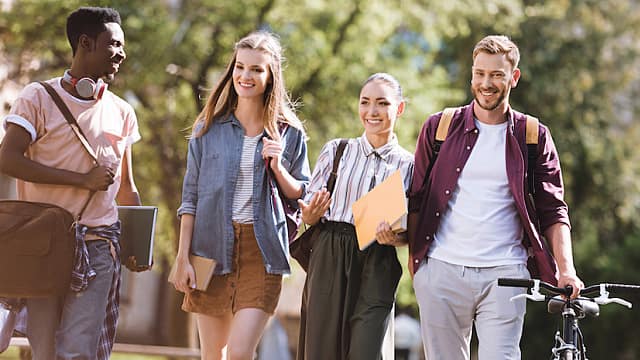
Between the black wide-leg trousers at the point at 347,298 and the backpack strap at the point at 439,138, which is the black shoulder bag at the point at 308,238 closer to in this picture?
the black wide-leg trousers at the point at 347,298

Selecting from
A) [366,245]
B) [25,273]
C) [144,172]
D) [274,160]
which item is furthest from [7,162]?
[144,172]

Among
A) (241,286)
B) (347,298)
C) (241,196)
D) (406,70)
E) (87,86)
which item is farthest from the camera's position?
(406,70)

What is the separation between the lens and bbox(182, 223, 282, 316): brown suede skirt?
6.01 metres

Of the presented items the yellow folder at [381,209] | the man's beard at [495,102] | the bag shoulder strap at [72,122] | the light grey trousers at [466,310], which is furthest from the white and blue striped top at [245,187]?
the man's beard at [495,102]

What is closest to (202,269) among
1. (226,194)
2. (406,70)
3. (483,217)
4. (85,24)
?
(226,194)

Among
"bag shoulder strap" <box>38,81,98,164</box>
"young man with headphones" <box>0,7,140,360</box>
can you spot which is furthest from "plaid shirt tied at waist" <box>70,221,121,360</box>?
"bag shoulder strap" <box>38,81,98,164</box>

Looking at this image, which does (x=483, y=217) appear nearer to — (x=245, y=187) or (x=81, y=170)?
A: (x=245, y=187)

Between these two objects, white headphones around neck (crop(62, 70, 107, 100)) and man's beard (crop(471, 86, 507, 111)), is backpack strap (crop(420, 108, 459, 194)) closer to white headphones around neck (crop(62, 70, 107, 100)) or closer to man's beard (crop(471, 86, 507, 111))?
man's beard (crop(471, 86, 507, 111))

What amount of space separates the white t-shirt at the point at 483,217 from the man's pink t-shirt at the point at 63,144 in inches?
67.6

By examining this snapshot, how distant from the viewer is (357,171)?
6.16 metres

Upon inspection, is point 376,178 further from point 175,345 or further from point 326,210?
point 175,345

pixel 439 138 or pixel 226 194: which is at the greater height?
pixel 439 138

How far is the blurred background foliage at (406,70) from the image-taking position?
1611 cm

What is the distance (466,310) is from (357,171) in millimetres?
993
